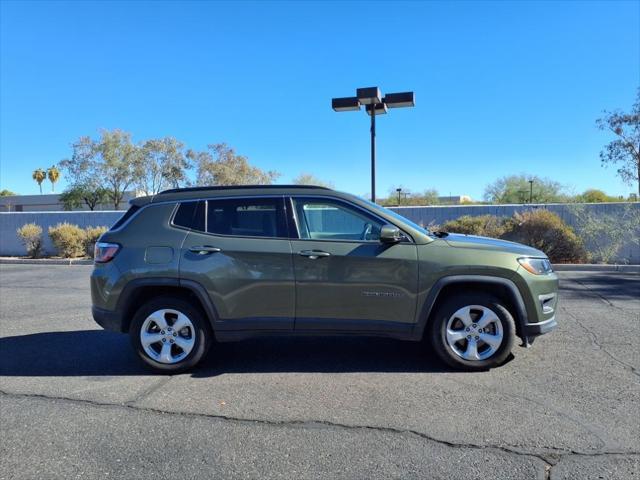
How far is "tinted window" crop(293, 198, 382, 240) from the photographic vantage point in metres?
4.93

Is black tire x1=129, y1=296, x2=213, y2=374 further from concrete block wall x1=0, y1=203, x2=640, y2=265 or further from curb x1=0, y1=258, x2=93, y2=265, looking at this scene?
curb x1=0, y1=258, x2=93, y2=265

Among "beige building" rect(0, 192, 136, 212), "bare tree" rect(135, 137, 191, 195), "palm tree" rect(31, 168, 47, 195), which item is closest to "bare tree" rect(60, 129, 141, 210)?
"bare tree" rect(135, 137, 191, 195)

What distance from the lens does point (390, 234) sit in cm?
468

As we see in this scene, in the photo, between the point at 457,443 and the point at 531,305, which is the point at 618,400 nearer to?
the point at 531,305

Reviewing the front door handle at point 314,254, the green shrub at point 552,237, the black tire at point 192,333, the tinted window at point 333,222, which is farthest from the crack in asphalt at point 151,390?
the green shrub at point 552,237

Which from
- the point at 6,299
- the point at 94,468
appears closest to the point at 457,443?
the point at 94,468

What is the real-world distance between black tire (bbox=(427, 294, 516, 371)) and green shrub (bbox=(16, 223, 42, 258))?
57.6ft

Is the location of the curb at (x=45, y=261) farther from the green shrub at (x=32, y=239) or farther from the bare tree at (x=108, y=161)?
the bare tree at (x=108, y=161)

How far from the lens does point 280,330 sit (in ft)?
16.0

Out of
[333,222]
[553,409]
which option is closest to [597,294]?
[553,409]

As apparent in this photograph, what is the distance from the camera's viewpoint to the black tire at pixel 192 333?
4898mm

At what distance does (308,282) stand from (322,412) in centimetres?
128

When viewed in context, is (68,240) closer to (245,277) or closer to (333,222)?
(245,277)

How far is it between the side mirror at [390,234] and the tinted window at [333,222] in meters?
0.14
